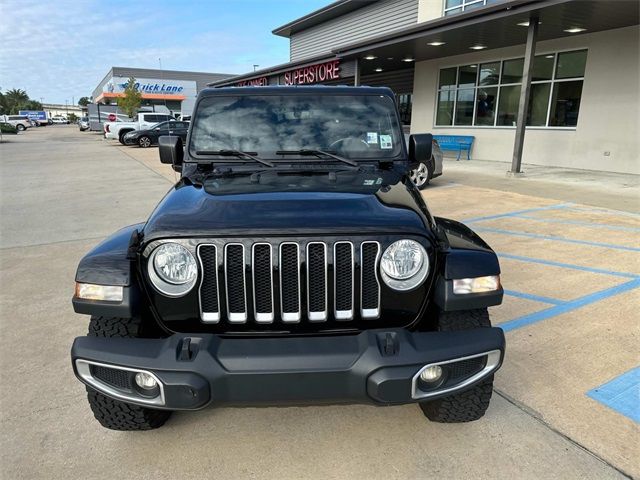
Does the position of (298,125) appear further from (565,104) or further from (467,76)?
(467,76)

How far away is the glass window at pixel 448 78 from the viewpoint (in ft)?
54.7

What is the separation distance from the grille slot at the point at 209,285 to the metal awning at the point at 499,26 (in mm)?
10161

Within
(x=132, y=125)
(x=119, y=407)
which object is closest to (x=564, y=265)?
(x=119, y=407)

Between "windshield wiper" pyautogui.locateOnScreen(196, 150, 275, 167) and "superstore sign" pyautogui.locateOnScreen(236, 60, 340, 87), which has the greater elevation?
"superstore sign" pyautogui.locateOnScreen(236, 60, 340, 87)

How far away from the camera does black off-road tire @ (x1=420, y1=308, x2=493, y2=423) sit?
7.14ft

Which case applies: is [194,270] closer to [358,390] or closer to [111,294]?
[111,294]

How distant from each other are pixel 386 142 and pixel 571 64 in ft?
40.3

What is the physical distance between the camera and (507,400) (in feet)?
8.77

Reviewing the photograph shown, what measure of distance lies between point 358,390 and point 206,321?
749 millimetres

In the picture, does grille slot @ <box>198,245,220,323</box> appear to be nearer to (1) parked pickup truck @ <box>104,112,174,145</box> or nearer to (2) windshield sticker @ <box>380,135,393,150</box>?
(2) windshield sticker @ <box>380,135,393,150</box>

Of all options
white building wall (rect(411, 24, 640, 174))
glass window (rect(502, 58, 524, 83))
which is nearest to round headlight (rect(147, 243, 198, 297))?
white building wall (rect(411, 24, 640, 174))

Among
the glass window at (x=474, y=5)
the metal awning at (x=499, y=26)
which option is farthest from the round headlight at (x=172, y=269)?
the glass window at (x=474, y=5)

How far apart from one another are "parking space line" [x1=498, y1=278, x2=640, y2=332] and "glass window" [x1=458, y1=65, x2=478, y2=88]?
1303cm

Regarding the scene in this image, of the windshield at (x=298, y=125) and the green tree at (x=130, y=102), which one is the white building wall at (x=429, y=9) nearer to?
the windshield at (x=298, y=125)
